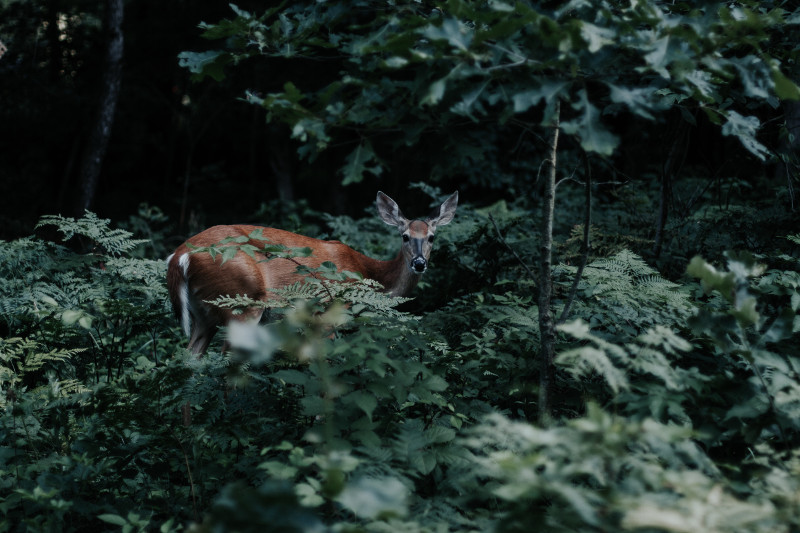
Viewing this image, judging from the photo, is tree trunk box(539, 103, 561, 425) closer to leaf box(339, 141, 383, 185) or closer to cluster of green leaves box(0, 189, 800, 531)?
cluster of green leaves box(0, 189, 800, 531)

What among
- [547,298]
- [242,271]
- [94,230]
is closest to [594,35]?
[547,298]

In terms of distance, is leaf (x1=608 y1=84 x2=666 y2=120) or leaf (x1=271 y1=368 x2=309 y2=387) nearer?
leaf (x1=608 y1=84 x2=666 y2=120)

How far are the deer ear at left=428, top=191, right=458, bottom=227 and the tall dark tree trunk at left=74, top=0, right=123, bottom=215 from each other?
19.7 ft

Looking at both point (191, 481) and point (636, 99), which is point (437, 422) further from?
point (636, 99)

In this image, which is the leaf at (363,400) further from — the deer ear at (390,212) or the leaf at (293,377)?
the deer ear at (390,212)

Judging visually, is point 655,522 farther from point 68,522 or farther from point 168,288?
point 168,288

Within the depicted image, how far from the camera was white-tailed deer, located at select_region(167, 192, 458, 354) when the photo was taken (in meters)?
5.10

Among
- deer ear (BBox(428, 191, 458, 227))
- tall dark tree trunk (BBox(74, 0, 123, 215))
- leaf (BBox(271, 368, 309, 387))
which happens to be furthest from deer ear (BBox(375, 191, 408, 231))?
tall dark tree trunk (BBox(74, 0, 123, 215))

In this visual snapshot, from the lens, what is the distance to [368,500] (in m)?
1.76

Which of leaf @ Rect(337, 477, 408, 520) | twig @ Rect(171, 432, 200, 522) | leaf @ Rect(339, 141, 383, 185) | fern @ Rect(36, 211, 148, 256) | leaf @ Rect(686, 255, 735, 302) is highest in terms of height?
leaf @ Rect(339, 141, 383, 185)

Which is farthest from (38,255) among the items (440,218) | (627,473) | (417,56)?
(627,473)

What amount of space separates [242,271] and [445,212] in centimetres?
203

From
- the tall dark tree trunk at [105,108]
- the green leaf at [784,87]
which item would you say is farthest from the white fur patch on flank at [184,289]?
the tall dark tree trunk at [105,108]

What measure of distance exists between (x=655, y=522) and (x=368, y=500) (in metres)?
0.75
